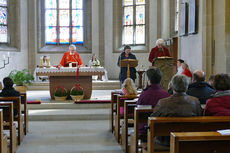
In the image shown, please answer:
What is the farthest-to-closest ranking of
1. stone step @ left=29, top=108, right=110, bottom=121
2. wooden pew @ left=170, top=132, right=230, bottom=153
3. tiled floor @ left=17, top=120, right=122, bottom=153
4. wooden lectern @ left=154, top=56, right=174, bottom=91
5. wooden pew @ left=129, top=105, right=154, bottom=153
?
wooden lectern @ left=154, top=56, right=174, bottom=91
stone step @ left=29, top=108, right=110, bottom=121
tiled floor @ left=17, top=120, right=122, bottom=153
wooden pew @ left=129, top=105, right=154, bottom=153
wooden pew @ left=170, top=132, right=230, bottom=153

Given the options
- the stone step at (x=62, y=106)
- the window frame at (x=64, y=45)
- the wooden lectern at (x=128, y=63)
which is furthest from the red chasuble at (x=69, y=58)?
the window frame at (x=64, y=45)

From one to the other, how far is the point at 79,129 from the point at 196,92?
2.96 meters

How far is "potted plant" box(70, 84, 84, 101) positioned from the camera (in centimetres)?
997

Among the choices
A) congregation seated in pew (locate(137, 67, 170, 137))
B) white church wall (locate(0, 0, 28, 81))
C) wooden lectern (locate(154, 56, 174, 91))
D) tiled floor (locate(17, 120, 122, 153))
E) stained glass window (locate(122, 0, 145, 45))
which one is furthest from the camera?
stained glass window (locate(122, 0, 145, 45))

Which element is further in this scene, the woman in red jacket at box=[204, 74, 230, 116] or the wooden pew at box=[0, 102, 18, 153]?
the wooden pew at box=[0, 102, 18, 153]

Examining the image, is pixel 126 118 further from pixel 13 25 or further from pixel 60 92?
pixel 13 25

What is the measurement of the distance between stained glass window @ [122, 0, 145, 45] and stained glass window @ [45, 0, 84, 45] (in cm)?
216

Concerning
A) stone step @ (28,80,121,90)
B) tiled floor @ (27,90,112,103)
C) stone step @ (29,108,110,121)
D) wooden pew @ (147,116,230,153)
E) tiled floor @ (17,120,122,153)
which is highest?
wooden pew @ (147,116,230,153)

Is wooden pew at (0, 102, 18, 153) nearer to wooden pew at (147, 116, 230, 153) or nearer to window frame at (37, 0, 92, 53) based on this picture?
wooden pew at (147, 116, 230, 153)

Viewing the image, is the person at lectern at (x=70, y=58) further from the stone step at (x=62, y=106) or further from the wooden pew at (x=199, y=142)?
the wooden pew at (x=199, y=142)

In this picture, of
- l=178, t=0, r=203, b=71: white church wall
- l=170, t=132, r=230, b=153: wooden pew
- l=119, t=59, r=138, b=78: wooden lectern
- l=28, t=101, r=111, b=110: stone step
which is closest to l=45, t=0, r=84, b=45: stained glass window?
l=178, t=0, r=203, b=71: white church wall

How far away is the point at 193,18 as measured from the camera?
981 centimetres

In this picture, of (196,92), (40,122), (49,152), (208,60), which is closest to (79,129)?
(40,122)

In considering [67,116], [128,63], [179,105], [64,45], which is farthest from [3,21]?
[179,105]
